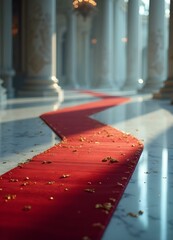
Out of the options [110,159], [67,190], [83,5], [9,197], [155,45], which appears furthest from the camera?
[155,45]

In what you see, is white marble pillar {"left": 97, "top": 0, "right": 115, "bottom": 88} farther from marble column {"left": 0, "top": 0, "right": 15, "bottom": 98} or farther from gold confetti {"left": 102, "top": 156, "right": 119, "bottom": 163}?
gold confetti {"left": 102, "top": 156, "right": 119, "bottom": 163}

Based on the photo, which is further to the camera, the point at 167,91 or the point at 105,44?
the point at 105,44

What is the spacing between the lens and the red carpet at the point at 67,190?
7.88 feet

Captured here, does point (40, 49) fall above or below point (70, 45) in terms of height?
below

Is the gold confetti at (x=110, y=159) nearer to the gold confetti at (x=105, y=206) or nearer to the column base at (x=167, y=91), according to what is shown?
the gold confetti at (x=105, y=206)

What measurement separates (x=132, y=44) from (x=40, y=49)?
38.3ft

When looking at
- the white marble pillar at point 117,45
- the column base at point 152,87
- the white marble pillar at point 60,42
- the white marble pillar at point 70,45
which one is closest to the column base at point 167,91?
the column base at point 152,87

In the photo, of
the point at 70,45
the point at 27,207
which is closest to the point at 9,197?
the point at 27,207

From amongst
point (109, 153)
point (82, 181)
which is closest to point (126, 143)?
point (109, 153)

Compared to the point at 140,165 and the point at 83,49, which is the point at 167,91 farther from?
the point at 83,49

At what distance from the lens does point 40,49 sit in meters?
17.1

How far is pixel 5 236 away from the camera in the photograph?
7.47 feet

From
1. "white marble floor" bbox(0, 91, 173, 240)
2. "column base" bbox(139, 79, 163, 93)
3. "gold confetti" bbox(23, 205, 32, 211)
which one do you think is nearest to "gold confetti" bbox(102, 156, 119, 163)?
"white marble floor" bbox(0, 91, 173, 240)

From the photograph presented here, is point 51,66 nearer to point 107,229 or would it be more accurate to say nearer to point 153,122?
point 153,122
